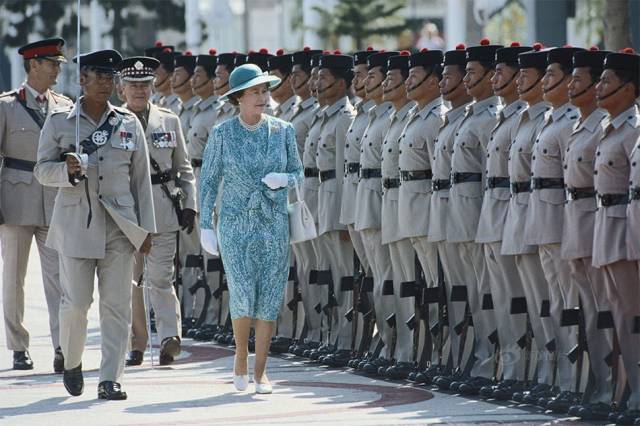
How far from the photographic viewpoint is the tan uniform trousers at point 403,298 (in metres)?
13.8

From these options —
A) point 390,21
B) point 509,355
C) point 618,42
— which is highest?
point 390,21

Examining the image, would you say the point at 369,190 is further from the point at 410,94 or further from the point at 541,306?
the point at 541,306

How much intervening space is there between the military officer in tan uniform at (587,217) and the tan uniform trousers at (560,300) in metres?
0.10

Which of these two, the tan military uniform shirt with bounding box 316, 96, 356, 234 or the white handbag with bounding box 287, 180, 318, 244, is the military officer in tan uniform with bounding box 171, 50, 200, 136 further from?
the white handbag with bounding box 287, 180, 318, 244

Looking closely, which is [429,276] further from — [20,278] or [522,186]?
[20,278]

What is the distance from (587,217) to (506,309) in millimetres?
1285

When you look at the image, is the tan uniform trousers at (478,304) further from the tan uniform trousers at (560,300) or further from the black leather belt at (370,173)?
the black leather belt at (370,173)

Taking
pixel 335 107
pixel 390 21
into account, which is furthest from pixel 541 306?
pixel 390 21

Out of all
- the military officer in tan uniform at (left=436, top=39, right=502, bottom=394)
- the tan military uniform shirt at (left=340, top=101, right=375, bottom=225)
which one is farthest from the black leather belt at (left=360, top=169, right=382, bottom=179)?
the military officer in tan uniform at (left=436, top=39, right=502, bottom=394)

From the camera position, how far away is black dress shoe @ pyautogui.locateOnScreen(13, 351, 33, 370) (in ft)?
46.6

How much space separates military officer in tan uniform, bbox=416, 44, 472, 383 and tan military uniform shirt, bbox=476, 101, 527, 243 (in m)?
0.50

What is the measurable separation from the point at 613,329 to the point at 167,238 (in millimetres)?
4403

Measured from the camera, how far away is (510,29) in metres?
54.7

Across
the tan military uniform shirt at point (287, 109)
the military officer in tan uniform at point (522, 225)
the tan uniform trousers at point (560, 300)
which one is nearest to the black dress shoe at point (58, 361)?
the tan military uniform shirt at point (287, 109)
